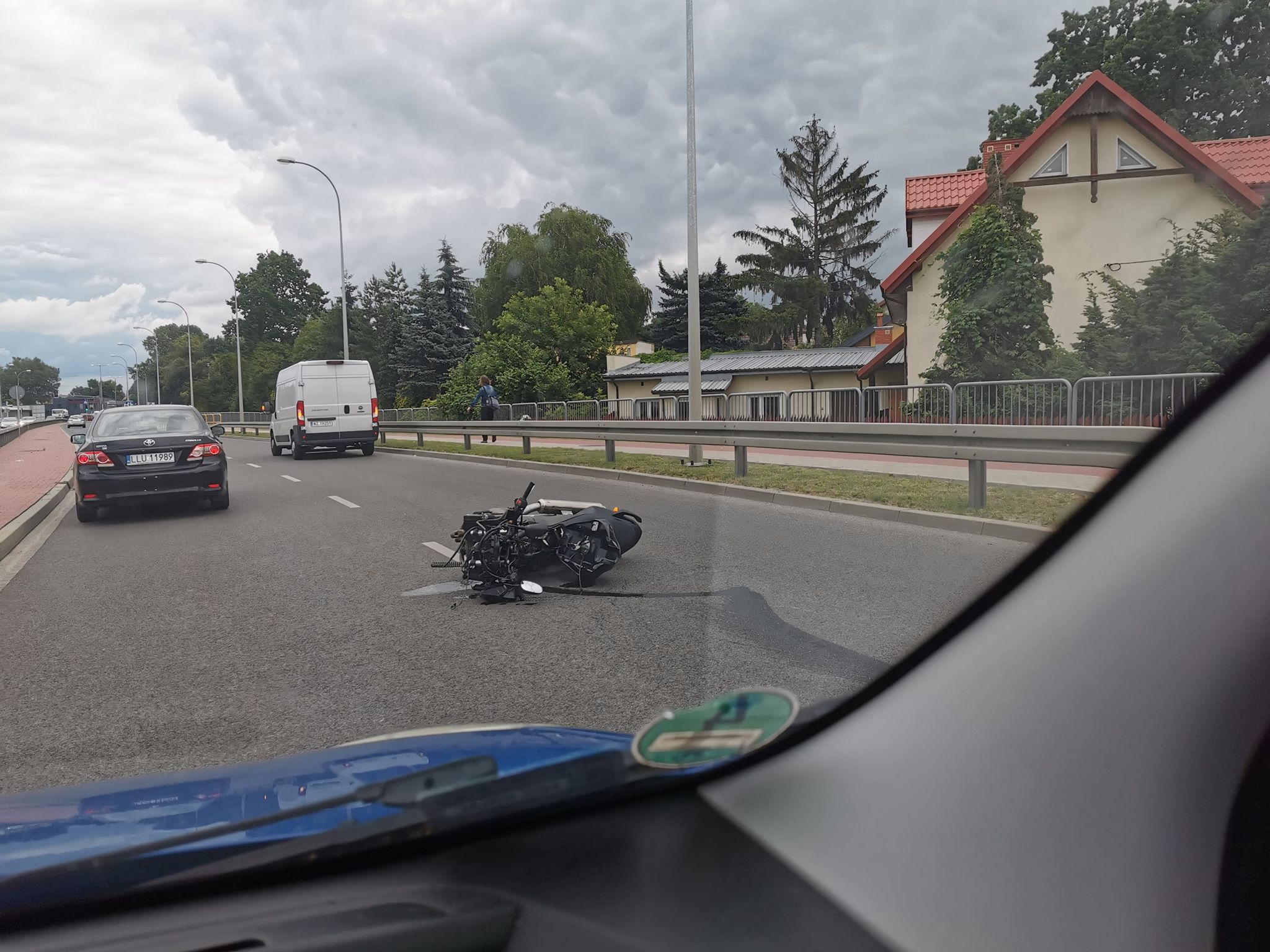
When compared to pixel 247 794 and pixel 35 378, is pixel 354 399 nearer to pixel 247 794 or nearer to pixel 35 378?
pixel 247 794

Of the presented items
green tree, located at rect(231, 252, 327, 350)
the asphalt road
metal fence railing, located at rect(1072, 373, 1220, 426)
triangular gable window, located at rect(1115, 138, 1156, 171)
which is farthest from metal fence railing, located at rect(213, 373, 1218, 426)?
green tree, located at rect(231, 252, 327, 350)

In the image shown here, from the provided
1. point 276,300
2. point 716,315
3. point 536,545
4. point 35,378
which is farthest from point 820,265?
point 35,378

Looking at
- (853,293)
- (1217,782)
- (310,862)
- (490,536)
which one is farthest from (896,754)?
(853,293)

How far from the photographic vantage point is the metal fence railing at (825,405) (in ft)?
52.2

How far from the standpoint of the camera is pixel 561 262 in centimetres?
5700

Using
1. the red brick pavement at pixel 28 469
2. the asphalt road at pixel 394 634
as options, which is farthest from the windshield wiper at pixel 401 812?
the red brick pavement at pixel 28 469

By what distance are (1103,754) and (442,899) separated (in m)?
1.03

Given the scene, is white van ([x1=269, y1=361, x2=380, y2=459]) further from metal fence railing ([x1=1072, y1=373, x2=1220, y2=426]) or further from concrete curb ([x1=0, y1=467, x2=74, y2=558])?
metal fence railing ([x1=1072, y1=373, x2=1220, y2=426])

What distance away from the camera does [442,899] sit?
4.98ft

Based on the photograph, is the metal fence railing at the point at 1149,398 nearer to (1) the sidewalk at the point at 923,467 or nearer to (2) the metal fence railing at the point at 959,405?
(2) the metal fence railing at the point at 959,405

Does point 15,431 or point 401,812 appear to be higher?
point 15,431

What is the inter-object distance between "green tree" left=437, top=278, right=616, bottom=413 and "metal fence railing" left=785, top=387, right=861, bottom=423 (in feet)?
68.2

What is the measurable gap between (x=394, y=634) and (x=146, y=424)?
8509 millimetres

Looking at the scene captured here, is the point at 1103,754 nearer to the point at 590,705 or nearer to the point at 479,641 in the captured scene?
the point at 590,705
